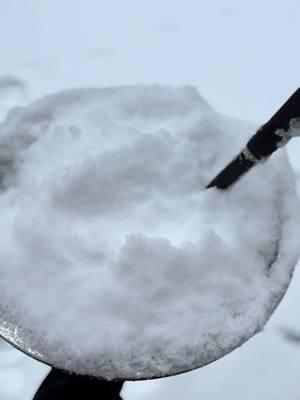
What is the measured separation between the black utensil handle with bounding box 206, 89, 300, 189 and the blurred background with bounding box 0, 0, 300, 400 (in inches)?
36.7

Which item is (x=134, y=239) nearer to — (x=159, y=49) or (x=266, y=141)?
(x=266, y=141)

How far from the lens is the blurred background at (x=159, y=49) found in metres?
2.26

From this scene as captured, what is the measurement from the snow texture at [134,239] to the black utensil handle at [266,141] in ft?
0.15

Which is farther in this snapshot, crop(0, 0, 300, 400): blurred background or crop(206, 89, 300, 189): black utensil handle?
crop(0, 0, 300, 400): blurred background

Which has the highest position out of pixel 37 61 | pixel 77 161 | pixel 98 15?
pixel 77 161

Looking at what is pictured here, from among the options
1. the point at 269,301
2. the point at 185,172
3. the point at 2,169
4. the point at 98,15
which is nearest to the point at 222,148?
the point at 185,172

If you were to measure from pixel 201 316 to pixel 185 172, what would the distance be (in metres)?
0.38

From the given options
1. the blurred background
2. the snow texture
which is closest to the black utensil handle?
the snow texture

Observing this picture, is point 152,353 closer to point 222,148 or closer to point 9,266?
point 9,266

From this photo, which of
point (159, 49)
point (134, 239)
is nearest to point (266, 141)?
point (134, 239)

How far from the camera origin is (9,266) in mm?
948

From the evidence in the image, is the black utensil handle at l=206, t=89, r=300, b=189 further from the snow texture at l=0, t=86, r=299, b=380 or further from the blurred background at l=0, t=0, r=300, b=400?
the blurred background at l=0, t=0, r=300, b=400

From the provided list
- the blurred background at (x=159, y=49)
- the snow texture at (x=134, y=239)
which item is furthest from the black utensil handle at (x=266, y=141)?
the blurred background at (x=159, y=49)

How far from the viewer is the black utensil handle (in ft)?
2.88
